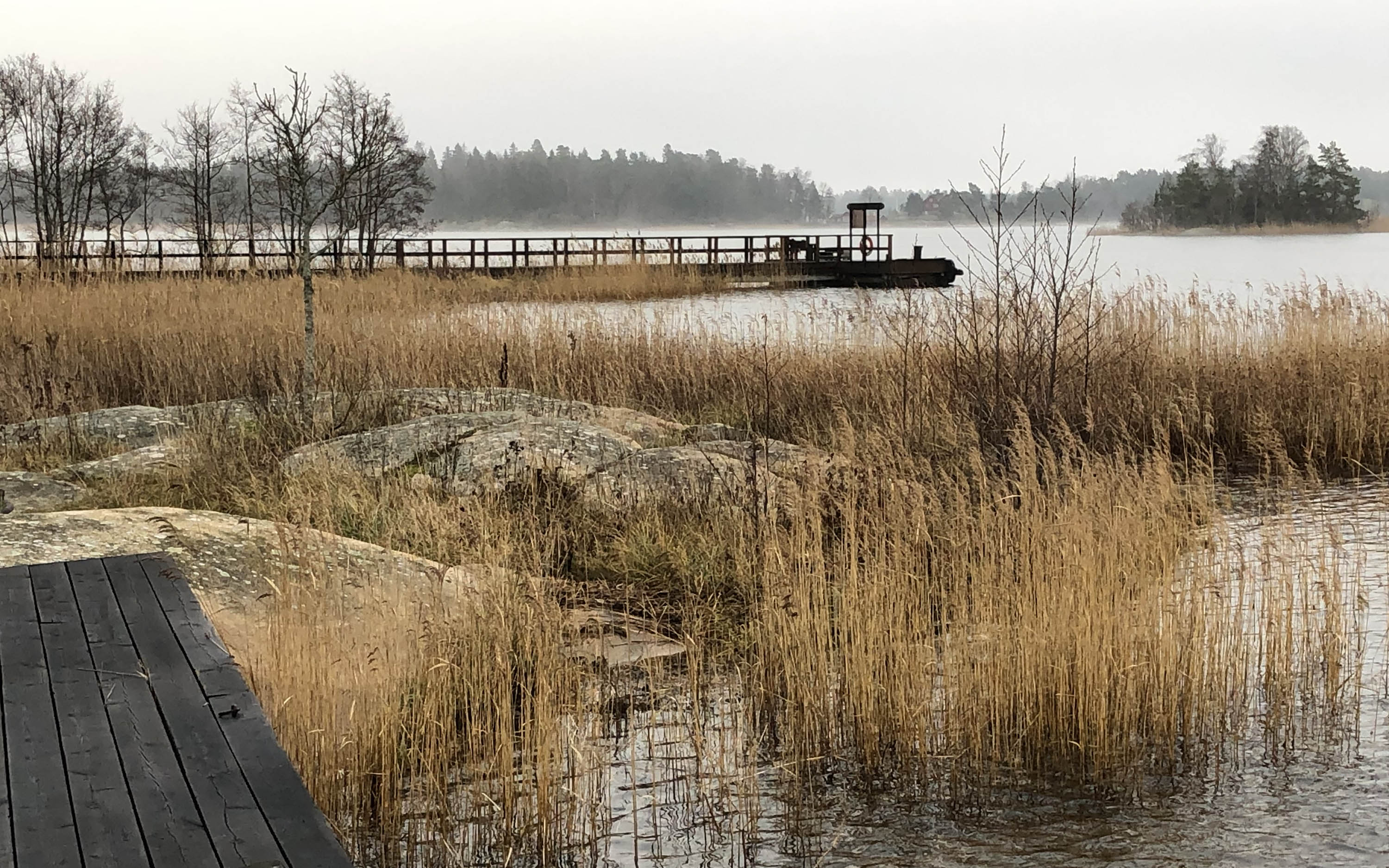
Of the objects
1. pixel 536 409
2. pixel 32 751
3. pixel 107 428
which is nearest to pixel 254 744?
pixel 32 751

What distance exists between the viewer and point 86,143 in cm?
4397

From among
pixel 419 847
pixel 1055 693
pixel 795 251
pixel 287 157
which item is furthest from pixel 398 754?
pixel 795 251

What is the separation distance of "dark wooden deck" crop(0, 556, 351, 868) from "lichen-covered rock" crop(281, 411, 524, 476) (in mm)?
3507

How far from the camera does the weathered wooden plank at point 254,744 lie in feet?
8.61

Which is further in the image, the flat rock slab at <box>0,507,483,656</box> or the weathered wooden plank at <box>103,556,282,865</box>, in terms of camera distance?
the flat rock slab at <box>0,507,483,656</box>

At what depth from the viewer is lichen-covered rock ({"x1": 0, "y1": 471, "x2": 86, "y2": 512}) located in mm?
6992

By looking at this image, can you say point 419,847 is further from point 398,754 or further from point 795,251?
point 795,251

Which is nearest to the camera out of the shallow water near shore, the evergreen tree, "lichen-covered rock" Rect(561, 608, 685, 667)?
the shallow water near shore

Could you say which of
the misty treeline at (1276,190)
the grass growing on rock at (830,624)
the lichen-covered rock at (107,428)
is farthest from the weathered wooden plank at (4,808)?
the misty treeline at (1276,190)

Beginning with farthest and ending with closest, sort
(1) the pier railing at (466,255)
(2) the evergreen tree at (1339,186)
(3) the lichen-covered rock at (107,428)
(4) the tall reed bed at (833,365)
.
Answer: (2) the evergreen tree at (1339,186), (1) the pier railing at (466,255), (4) the tall reed bed at (833,365), (3) the lichen-covered rock at (107,428)

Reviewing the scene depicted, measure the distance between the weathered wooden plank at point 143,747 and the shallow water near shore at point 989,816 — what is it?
1.42 m

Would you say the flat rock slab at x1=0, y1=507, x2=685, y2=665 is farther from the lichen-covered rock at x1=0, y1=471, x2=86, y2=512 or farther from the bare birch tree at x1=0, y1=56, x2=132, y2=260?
the bare birch tree at x1=0, y1=56, x2=132, y2=260

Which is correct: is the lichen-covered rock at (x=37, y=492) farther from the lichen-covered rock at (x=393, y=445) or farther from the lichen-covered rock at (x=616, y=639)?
the lichen-covered rock at (x=616, y=639)

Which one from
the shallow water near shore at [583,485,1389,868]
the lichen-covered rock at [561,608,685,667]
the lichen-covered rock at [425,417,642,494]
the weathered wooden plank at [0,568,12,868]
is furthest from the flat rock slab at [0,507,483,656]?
the lichen-covered rock at [425,417,642,494]
